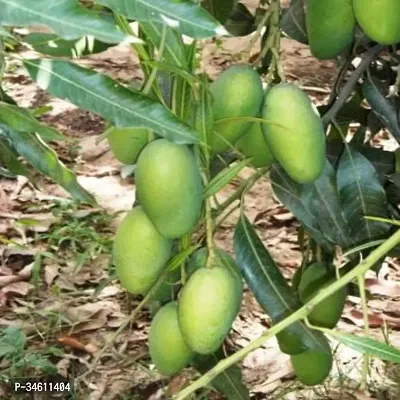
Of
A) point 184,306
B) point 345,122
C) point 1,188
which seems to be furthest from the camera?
point 1,188

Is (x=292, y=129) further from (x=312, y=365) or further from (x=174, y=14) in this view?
(x=312, y=365)

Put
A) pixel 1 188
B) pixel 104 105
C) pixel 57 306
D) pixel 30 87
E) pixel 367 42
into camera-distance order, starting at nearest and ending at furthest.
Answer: pixel 104 105 < pixel 367 42 < pixel 57 306 < pixel 1 188 < pixel 30 87

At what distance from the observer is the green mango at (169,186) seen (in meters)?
0.73

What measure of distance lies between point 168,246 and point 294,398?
868 millimetres

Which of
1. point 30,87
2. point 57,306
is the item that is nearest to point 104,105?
point 57,306

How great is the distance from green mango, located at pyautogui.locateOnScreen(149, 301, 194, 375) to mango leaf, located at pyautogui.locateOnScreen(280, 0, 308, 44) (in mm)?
396

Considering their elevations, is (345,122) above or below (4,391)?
above

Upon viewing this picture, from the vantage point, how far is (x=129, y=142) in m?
0.85

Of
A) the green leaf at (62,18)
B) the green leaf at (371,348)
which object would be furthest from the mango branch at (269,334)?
the green leaf at (62,18)

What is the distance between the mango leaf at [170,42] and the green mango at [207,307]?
172 mm

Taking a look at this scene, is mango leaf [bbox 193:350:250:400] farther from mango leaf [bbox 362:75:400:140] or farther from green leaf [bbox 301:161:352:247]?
mango leaf [bbox 362:75:400:140]

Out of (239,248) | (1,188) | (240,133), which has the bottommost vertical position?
(1,188)

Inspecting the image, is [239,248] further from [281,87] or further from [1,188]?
[1,188]

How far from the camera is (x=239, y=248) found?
0.97 meters
